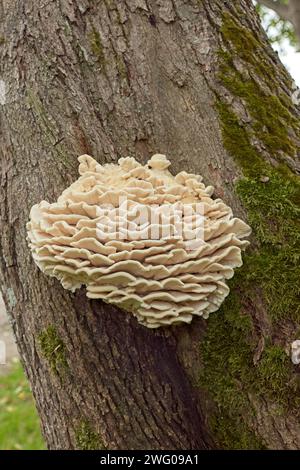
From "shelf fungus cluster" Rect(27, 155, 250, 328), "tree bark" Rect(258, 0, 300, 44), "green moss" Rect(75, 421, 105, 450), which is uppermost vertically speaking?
"tree bark" Rect(258, 0, 300, 44)

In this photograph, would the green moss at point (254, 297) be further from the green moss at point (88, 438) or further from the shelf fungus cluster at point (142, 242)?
the green moss at point (88, 438)

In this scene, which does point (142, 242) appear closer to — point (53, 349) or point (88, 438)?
point (53, 349)

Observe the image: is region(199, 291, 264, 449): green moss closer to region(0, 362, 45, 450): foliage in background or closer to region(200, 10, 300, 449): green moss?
region(200, 10, 300, 449): green moss

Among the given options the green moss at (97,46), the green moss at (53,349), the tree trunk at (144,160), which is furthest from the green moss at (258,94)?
the green moss at (53,349)

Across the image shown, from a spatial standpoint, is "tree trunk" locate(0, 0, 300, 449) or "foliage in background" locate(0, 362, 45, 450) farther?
"foliage in background" locate(0, 362, 45, 450)

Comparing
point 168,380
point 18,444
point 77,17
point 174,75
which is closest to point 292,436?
point 168,380

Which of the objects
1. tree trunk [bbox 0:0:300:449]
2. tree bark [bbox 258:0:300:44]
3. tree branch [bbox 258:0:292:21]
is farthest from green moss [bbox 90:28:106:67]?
tree branch [bbox 258:0:292:21]

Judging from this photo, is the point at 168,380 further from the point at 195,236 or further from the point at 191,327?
the point at 195,236

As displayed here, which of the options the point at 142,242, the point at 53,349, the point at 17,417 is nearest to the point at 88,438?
the point at 53,349
